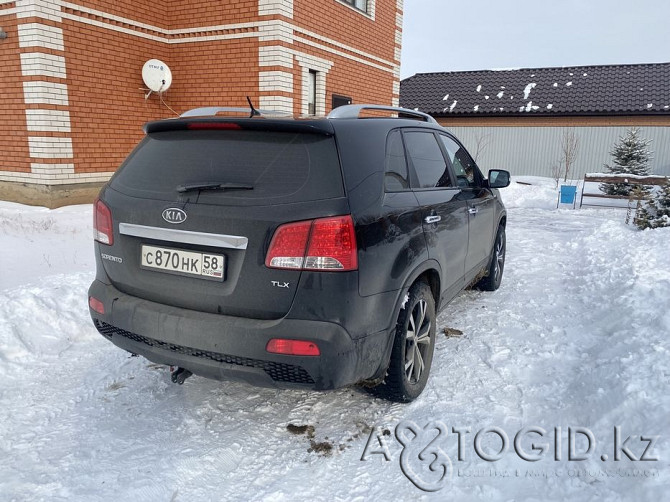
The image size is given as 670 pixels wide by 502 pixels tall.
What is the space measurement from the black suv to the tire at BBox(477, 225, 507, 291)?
8.39 feet

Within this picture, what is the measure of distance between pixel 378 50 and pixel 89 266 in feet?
34.0

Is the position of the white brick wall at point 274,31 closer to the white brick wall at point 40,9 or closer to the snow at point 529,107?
the white brick wall at point 40,9

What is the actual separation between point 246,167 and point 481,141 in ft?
68.6

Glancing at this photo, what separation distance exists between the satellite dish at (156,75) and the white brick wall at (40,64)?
5.62 ft

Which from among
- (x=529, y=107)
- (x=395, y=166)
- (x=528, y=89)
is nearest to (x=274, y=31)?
(x=395, y=166)

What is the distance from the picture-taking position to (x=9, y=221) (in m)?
7.05

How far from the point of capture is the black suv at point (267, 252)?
229cm

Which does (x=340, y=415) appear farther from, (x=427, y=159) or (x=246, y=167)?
A: (x=427, y=159)

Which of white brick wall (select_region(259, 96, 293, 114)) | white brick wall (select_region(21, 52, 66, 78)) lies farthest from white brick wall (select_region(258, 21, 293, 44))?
white brick wall (select_region(21, 52, 66, 78))

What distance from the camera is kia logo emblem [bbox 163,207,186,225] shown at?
8.09 ft

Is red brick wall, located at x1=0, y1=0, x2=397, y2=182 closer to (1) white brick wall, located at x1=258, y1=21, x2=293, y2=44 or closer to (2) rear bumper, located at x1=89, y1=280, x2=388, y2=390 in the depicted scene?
(1) white brick wall, located at x1=258, y1=21, x2=293, y2=44

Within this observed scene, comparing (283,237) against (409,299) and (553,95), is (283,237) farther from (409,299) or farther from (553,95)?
(553,95)

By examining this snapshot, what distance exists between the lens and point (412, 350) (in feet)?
9.98

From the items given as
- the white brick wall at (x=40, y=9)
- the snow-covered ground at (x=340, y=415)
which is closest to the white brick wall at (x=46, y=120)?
the white brick wall at (x=40, y=9)
